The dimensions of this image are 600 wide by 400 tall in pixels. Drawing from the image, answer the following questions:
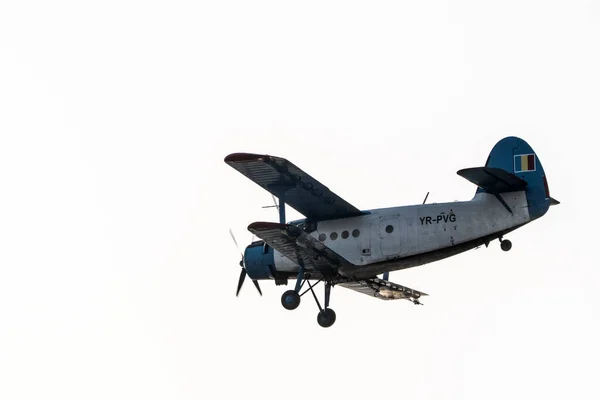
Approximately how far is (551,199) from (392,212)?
3.76 meters

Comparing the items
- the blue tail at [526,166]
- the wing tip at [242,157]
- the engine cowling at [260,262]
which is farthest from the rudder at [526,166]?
the engine cowling at [260,262]

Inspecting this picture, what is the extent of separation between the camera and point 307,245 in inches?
1446

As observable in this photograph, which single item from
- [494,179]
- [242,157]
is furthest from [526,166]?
[242,157]

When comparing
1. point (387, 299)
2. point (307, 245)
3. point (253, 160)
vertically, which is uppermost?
point (253, 160)

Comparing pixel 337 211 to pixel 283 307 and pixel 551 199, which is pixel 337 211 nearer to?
pixel 283 307

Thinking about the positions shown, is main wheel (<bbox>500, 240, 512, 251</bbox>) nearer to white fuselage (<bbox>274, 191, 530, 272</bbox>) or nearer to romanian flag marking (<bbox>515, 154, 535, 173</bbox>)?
white fuselage (<bbox>274, 191, 530, 272</bbox>)

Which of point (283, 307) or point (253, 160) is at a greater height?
point (253, 160)

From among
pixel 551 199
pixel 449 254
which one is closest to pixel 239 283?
pixel 449 254

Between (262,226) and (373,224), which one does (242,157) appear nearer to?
(262,226)

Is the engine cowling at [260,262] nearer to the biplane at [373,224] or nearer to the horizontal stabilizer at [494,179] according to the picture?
the biplane at [373,224]

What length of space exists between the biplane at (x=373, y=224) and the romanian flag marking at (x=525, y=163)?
0.08ft

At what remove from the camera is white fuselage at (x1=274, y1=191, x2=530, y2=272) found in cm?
3597

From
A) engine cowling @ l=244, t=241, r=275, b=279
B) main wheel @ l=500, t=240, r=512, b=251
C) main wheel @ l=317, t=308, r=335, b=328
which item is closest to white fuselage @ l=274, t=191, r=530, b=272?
main wheel @ l=500, t=240, r=512, b=251

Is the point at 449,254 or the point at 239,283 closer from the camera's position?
the point at 449,254
